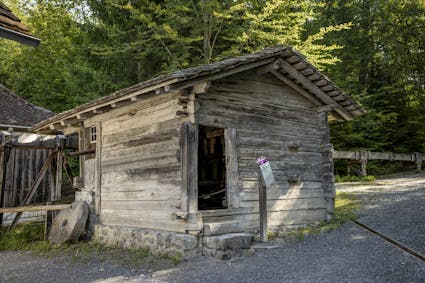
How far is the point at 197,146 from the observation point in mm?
7406

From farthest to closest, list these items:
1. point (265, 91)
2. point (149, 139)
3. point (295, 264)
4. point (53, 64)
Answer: point (53, 64)
point (265, 91)
point (149, 139)
point (295, 264)

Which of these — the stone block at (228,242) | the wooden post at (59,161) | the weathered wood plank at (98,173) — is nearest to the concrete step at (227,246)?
the stone block at (228,242)

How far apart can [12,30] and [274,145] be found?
19.7ft

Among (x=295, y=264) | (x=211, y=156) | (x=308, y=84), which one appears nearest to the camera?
(x=295, y=264)

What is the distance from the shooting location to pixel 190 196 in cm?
719

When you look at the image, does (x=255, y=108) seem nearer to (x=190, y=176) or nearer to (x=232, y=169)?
(x=232, y=169)

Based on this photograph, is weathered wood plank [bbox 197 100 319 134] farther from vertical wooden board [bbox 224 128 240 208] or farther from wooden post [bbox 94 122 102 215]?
wooden post [bbox 94 122 102 215]

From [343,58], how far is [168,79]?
20110mm

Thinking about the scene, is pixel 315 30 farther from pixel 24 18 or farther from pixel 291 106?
pixel 24 18

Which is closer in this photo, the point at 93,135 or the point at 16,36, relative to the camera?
the point at 16,36

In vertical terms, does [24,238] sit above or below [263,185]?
below

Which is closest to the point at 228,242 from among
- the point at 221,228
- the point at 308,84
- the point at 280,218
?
the point at 221,228

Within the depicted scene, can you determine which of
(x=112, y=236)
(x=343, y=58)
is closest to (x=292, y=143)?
(x=112, y=236)

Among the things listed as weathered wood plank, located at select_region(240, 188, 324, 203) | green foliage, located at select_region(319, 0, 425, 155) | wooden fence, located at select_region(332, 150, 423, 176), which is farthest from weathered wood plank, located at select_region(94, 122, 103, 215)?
green foliage, located at select_region(319, 0, 425, 155)
